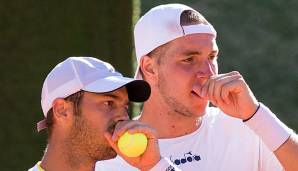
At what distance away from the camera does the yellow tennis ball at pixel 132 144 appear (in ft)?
14.9

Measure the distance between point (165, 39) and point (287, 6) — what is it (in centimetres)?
609

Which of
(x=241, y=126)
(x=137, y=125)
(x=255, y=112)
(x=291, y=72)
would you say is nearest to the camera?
(x=137, y=125)

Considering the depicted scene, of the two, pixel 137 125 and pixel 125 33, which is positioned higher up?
pixel 137 125

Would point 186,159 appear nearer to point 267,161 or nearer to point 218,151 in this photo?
point 218,151

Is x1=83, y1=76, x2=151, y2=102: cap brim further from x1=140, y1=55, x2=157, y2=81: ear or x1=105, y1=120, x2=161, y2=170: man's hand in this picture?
x1=140, y1=55, x2=157, y2=81: ear

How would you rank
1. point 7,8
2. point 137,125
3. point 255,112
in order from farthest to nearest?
point 7,8, point 255,112, point 137,125

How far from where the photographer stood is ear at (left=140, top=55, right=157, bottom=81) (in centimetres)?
561

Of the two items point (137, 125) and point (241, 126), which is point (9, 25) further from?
point (137, 125)

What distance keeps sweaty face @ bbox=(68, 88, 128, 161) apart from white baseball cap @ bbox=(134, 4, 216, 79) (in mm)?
924

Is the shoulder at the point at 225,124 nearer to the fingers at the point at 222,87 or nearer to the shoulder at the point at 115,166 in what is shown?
the fingers at the point at 222,87

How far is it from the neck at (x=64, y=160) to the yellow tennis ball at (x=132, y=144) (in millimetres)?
154

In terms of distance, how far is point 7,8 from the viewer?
24.7ft

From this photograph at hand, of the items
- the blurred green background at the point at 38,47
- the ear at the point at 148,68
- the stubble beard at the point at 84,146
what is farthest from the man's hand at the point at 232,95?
the blurred green background at the point at 38,47

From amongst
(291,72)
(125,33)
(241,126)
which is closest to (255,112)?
(241,126)
